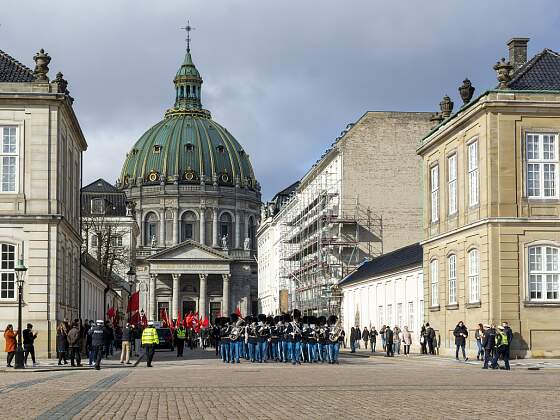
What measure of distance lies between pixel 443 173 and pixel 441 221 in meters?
2.08

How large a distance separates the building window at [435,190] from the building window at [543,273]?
27.9 feet

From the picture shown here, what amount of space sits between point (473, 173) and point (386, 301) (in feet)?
69.5

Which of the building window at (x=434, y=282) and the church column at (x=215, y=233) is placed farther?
the church column at (x=215, y=233)

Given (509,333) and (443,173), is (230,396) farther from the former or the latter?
(443,173)

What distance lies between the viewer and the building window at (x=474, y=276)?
43406mm

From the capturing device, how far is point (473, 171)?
44.3m

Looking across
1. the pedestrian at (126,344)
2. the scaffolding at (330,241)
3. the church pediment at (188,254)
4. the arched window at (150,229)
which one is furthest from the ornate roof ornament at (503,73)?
the arched window at (150,229)

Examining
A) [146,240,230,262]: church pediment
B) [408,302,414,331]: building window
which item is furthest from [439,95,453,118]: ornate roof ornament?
[146,240,230,262]: church pediment

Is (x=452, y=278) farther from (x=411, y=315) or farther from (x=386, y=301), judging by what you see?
(x=386, y=301)

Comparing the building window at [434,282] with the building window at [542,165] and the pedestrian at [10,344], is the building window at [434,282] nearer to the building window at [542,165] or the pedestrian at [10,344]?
the building window at [542,165]

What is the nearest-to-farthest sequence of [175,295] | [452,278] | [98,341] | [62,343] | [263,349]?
[98,341], [62,343], [263,349], [452,278], [175,295]

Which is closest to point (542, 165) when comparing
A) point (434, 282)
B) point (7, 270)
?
point (434, 282)

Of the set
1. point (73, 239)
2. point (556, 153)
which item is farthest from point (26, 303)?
point (556, 153)

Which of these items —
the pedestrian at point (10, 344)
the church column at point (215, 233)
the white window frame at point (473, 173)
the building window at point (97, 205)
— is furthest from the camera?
the church column at point (215, 233)
